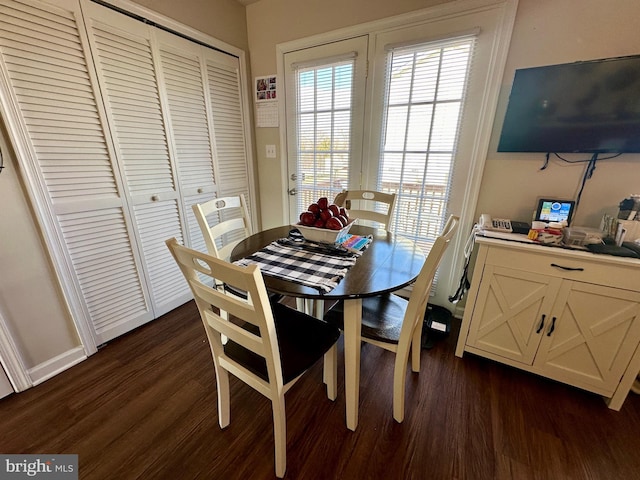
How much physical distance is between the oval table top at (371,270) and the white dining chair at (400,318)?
0.32 feet

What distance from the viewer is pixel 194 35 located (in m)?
1.86

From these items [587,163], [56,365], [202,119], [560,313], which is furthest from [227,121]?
[560,313]

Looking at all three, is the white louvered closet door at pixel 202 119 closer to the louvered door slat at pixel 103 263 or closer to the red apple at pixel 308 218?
the louvered door slat at pixel 103 263

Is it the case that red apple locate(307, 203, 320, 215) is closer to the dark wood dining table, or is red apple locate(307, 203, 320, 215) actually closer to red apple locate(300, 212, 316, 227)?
red apple locate(300, 212, 316, 227)

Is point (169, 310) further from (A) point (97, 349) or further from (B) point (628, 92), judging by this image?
(B) point (628, 92)

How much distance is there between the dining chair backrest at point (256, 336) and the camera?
2.39 feet

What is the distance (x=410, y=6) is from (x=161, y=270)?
8.18ft

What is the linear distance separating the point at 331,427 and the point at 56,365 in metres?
1.63

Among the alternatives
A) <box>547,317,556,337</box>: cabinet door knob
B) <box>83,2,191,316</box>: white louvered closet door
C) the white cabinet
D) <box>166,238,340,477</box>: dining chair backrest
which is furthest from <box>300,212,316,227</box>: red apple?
<box>547,317,556,337</box>: cabinet door knob

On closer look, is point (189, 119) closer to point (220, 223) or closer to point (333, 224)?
point (220, 223)

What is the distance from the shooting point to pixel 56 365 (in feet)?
4.95

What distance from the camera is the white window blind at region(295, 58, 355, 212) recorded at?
1979 millimetres

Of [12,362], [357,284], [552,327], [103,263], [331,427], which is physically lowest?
[331,427]

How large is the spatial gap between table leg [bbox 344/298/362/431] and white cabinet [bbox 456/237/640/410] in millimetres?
830
